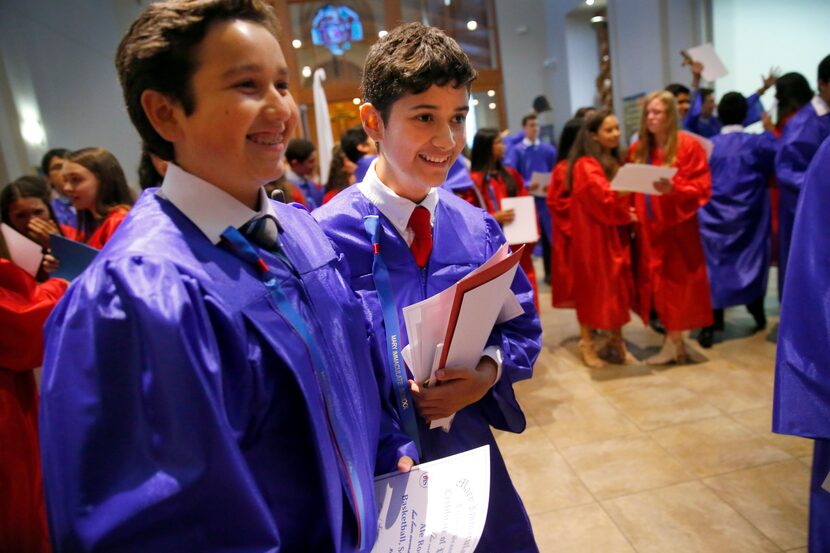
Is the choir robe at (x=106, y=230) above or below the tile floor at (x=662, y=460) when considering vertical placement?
above

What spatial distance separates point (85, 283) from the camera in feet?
2.07

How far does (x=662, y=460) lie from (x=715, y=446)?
29cm

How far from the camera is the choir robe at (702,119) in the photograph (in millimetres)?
5449

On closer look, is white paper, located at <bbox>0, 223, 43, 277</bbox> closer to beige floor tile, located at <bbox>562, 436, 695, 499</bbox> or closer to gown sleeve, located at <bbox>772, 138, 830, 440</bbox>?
beige floor tile, located at <bbox>562, 436, 695, 499</bbox>

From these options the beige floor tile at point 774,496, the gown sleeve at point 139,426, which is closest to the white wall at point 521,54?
the beige floor tile at point 774,496

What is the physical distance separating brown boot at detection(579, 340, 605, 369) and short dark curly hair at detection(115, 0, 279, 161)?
3691mm

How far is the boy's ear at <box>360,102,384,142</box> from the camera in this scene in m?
1.26

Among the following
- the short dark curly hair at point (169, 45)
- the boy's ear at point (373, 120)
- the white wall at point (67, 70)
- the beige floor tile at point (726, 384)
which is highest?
the white wall at point (67, 70)

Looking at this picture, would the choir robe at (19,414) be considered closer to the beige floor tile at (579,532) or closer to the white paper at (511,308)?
the white paper at (511,308)

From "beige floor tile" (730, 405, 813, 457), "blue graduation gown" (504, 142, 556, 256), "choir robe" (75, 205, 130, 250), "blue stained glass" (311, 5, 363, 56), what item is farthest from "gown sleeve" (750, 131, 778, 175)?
"blue stained glass" (311, 5, 363, 56)

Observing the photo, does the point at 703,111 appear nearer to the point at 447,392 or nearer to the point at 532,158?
the point at 532,158

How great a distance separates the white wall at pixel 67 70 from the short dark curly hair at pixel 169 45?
4940 millimetres

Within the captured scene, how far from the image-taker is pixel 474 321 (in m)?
1.06

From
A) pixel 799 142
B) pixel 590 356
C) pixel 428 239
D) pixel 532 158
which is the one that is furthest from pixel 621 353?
pixel 532 158
